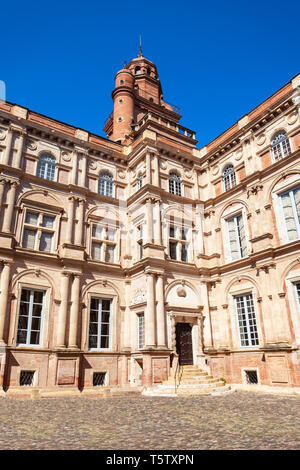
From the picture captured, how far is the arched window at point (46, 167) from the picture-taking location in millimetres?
22000

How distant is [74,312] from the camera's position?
1928 centimetres

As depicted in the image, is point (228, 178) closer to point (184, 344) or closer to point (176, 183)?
point (176, 183)

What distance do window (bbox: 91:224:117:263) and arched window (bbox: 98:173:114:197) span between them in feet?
9.14

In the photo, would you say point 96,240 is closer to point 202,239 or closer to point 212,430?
point 202,239

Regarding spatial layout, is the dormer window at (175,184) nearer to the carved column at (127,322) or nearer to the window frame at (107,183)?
the window frame at (107,183)

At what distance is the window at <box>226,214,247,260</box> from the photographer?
2105 cm

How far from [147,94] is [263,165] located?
2287 cm

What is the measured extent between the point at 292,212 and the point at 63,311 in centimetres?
1390

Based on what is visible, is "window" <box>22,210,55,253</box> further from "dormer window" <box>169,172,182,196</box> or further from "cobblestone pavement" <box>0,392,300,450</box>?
"cobblestone pavement" <box>0,392,300,450</box>

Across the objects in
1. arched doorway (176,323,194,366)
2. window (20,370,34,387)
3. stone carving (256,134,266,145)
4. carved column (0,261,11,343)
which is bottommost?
window (20,370,34,387)

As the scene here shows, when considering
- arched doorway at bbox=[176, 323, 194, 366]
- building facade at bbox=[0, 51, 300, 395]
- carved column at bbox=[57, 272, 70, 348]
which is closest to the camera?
building facade at bbox=[0, 51, 300, 395]

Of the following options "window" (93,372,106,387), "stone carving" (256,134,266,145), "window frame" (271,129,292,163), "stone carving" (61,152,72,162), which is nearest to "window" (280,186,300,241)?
"window frame" (271,129,292,163)

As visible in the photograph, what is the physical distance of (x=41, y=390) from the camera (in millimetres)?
16469

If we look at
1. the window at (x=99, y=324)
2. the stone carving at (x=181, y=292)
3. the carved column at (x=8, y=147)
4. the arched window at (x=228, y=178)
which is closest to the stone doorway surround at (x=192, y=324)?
the stone carving at (x=181, y=292)
